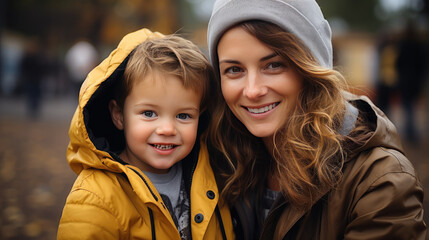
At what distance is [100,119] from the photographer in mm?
2461

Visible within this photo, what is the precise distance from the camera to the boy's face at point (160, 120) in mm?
2189

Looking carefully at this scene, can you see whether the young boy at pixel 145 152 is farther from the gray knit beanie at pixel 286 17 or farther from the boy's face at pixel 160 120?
the gray knit beanie at pixel 286 17

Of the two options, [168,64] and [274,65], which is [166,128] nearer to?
[168,64]

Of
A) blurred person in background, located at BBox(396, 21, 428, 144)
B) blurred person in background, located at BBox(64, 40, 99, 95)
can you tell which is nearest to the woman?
blurred person in background, located at BBox(396, 21, 428, 144)

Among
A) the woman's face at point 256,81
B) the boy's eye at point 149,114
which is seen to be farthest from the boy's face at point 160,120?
the woman's face at point 256,81

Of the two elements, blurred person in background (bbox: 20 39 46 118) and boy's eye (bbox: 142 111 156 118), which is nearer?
boy's eye (bbox: 142 111 156 118)

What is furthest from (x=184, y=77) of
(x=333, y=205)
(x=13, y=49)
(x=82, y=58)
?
(x=13, y=49)

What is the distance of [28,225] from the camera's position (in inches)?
171

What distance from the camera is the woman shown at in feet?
6.07

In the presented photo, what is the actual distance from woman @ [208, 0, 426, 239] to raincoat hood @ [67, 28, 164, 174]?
0.55 meters

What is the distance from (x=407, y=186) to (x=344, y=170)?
31 centimetres

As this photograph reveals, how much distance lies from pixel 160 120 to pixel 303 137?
830 millimetres

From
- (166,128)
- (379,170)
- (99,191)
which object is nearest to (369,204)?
(379,170)

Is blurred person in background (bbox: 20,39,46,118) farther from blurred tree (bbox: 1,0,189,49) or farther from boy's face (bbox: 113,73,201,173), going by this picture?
boy's face (bbox: 113,73,201,173)
